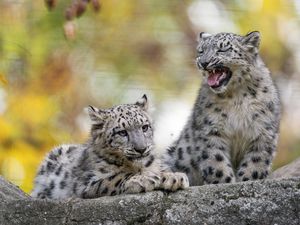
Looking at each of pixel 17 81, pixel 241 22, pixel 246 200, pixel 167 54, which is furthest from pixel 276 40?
pixel 246 200

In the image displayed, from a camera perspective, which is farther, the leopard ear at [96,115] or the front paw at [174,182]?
the leopard ear at [96,115]

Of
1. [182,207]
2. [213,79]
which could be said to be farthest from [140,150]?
[213,79]

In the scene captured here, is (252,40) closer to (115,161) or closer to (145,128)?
(145,128)

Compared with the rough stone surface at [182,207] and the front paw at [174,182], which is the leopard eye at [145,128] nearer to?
the front paw at [174,182]

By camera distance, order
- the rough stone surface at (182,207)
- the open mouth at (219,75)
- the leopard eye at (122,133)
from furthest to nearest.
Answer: the open mouth at (219,75) → the leopard eye at (122,133) → the rough stone surface at (182,207)

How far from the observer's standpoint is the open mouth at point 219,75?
7691mm

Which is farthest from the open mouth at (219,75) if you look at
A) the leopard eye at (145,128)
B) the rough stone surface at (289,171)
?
the leopard eye at (145,128)

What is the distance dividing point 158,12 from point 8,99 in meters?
1.66

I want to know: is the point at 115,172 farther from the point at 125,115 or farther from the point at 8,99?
the point at 8,99

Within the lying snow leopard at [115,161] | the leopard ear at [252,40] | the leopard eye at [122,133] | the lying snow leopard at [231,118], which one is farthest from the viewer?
the leopard ear at [252,40]

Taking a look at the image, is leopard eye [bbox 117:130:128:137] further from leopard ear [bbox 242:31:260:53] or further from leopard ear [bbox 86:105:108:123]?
leopard ear [bbox 242:31:260:53]

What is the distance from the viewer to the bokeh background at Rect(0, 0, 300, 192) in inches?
365

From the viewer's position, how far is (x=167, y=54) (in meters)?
10.0

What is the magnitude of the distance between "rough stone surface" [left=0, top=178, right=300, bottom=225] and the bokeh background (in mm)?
2803
